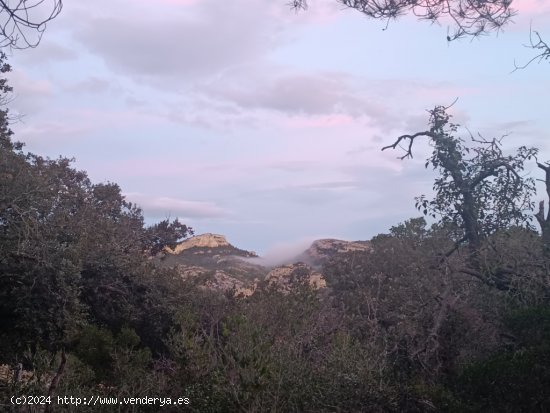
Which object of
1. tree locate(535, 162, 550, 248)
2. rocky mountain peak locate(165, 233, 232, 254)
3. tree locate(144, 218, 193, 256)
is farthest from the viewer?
rocky mountain peak locate(165, 233, 232, 254)

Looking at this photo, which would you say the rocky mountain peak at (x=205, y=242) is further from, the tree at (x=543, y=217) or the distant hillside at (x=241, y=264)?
the tree at (x=543, y=217)

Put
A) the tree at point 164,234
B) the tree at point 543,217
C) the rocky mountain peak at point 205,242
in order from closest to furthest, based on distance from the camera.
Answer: the tree at point 543,217, the tree at point 164,234, the rocky mountain peak at point 205,242

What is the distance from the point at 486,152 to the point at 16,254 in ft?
24.6

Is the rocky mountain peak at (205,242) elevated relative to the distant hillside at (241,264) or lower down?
elevated

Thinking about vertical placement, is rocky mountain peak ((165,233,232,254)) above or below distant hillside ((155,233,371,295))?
above

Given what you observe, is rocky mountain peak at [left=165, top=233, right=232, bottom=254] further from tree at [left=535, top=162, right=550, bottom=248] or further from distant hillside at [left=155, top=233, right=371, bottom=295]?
tree at [left=535, top=162, right=550, bottom=248]

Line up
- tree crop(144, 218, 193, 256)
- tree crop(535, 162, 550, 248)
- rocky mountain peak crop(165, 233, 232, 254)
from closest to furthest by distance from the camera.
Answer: tree crop(535, 162, 550, 248) < tree crop(144, 218, 193, 256) < rocky mountain peak crop(165, 233, 232, 254)

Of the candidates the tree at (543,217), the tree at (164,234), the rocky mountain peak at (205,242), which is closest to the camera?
the tree at (543,217)

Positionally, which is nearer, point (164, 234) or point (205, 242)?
point (164, 234)

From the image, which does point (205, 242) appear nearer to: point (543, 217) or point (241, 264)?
point (241, 264)

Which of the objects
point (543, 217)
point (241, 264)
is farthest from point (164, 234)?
point (543, 217)

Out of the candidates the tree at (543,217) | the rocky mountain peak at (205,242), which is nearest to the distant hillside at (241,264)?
the rocky mountain peak at (205,242)

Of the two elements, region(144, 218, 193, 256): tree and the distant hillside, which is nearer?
the distant hillside

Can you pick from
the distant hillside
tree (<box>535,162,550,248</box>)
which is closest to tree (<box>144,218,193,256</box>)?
the distant hillside
